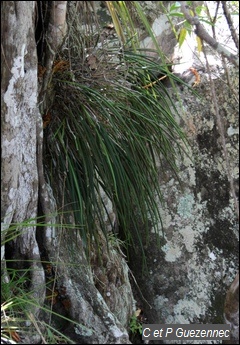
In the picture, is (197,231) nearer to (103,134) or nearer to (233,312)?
(103,134)

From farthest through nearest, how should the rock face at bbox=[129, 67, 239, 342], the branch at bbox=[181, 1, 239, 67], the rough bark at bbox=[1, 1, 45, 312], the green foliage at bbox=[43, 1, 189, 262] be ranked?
the rock face at bbox=[129, 67, 239, 342], the green foliage at bbox=[43, 1, 189, 262], the rough bark at bbox=[1, 1, 45, 312], the branch at bbox=[181, 1, 239, 67]

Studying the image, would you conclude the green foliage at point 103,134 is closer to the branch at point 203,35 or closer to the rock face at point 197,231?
the rock face at point 197,231

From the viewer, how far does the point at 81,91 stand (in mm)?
1962

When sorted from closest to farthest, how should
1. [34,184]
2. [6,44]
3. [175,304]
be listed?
[6,44] → [34,184] → [175,304]

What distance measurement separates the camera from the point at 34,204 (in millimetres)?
1729

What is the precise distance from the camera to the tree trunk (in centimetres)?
150

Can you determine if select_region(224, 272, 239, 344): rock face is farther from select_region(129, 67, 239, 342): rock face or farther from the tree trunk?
select_region(129, 67, 239, 342): rock face

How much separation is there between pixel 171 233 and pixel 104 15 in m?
0.94

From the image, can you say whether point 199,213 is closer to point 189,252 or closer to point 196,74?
point 189,252

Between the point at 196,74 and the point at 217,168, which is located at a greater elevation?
the point at 196,74

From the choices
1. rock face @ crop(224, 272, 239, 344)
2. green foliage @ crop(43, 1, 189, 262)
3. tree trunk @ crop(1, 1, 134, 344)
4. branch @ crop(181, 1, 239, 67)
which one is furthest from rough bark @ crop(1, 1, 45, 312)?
rock face @ crop(224, 272, 239, 344)

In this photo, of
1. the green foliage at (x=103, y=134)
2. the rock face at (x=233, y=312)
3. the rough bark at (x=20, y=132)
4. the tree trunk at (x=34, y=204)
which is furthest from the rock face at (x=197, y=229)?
the rock face at (x=233, y=312)

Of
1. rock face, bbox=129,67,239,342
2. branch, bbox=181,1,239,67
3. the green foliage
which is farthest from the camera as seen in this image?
rock face, bbox=129,67,239,342

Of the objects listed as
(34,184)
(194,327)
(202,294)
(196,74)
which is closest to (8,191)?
(34,184)
